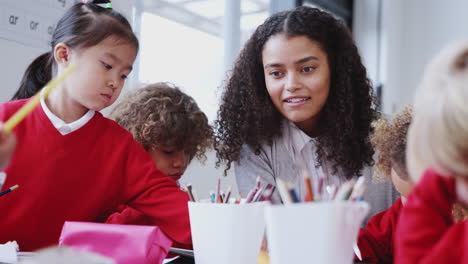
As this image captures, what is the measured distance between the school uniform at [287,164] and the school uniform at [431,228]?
0.65 m

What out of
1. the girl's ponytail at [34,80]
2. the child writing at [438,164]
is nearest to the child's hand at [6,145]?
the child writing at [438,164]

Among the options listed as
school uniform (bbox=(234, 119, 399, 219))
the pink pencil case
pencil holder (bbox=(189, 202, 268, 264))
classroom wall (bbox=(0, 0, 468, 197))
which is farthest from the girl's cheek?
classroom wall (bbox=(0, 0, 468, 197))

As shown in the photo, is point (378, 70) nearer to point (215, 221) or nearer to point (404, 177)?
point (404, 177)

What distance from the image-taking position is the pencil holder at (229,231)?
2.10 ft

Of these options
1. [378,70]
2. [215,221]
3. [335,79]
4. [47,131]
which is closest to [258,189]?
[215,221]

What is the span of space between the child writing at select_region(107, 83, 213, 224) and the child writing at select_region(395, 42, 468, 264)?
31.0 inches

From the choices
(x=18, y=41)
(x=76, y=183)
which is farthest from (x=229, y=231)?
(x=18, y=41)

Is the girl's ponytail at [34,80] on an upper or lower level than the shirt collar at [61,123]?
upper

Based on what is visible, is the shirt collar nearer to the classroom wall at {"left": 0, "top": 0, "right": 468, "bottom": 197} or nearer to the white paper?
the white paper

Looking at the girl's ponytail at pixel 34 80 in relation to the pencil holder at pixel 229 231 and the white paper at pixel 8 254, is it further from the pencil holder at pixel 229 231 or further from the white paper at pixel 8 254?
the pencil holder at pixel 229 231

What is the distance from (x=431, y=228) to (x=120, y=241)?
1.42 ft

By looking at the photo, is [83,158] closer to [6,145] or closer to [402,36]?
[6,145]

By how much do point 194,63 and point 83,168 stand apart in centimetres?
130

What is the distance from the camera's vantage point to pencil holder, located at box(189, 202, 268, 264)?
0.64m
